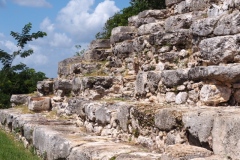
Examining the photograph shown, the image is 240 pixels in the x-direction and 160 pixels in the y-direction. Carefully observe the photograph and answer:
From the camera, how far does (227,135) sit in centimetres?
372

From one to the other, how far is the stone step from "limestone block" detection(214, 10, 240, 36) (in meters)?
1.96

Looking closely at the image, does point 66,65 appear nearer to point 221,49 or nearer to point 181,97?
point 181,97

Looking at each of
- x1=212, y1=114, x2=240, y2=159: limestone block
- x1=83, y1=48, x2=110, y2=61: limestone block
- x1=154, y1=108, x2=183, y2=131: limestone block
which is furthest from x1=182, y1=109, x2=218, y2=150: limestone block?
x1=83, y1=48, x2=110, y2=61: limestone block

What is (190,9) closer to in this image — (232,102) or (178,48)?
(178,48)

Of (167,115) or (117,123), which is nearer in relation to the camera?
(167,115)

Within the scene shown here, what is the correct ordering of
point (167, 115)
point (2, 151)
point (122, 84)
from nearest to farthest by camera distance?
point (167, 115) < point (2, 151) < point (122, 84)

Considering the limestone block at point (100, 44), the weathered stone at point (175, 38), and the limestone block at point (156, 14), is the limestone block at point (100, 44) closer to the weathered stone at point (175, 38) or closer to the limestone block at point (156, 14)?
the limestone block at point (156, 14)

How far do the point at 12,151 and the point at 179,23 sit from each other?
3948 millimetres

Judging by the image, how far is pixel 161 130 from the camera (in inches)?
200

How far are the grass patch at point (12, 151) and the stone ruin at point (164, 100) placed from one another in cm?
19

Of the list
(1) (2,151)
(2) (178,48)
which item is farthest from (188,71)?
(1) (2,151)

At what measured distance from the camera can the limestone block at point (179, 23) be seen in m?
7.32

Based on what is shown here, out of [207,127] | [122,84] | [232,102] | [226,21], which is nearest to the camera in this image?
[207,127]

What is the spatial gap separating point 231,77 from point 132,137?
163 cm
